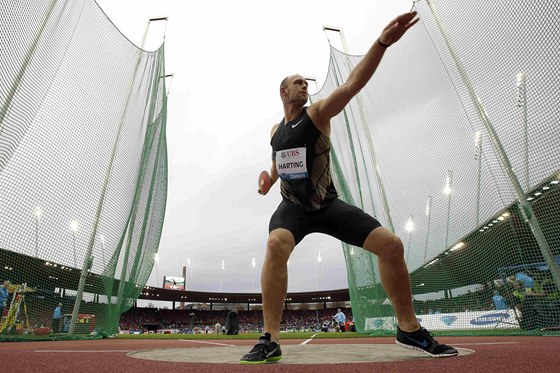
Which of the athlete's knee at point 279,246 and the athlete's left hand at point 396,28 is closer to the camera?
the athlete's left hand at point 396,28

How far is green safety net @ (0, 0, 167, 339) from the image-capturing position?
13.9 feet

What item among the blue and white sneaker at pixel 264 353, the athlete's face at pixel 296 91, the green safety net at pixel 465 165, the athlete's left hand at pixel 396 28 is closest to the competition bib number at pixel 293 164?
the athlete's face at pixel 296 91

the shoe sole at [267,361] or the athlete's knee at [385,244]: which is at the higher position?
the athlete's knee at [385,244]

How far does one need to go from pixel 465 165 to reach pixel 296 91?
3.92m

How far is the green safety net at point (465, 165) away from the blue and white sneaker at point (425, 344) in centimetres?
300

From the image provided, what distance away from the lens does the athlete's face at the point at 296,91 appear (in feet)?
8.57

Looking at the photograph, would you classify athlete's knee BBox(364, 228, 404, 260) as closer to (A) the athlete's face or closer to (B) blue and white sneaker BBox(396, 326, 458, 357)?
(B) blue and white sneaker BBox(396, 326, 458, 357)

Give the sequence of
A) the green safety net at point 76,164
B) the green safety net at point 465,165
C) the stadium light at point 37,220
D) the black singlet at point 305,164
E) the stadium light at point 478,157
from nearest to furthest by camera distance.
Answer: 1. the black singlet at point 305,164
2. the green safety net at point 76,164
3. the green safety net at point 465,165
4. the stadium light at point 478,157
5. the stadium light at point 37,220

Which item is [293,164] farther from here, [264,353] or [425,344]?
[425,344]

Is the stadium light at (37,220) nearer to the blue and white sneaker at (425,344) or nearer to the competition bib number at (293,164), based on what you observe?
the competition bib number at (293,164)

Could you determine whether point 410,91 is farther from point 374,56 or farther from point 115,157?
point 115,157

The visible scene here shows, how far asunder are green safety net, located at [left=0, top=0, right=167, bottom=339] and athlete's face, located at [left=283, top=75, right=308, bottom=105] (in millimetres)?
3006

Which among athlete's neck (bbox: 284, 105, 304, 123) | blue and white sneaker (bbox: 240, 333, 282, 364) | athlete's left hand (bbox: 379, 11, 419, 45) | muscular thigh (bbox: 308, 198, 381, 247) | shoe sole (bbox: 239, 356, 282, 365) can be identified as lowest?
shoe sole (bbox: 239, 356, 282, 365)

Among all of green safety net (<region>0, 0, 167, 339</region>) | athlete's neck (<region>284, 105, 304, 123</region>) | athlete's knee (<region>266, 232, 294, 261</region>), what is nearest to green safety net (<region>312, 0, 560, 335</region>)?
athlete's neck (<region>284, 105, 304, 123</region>)
